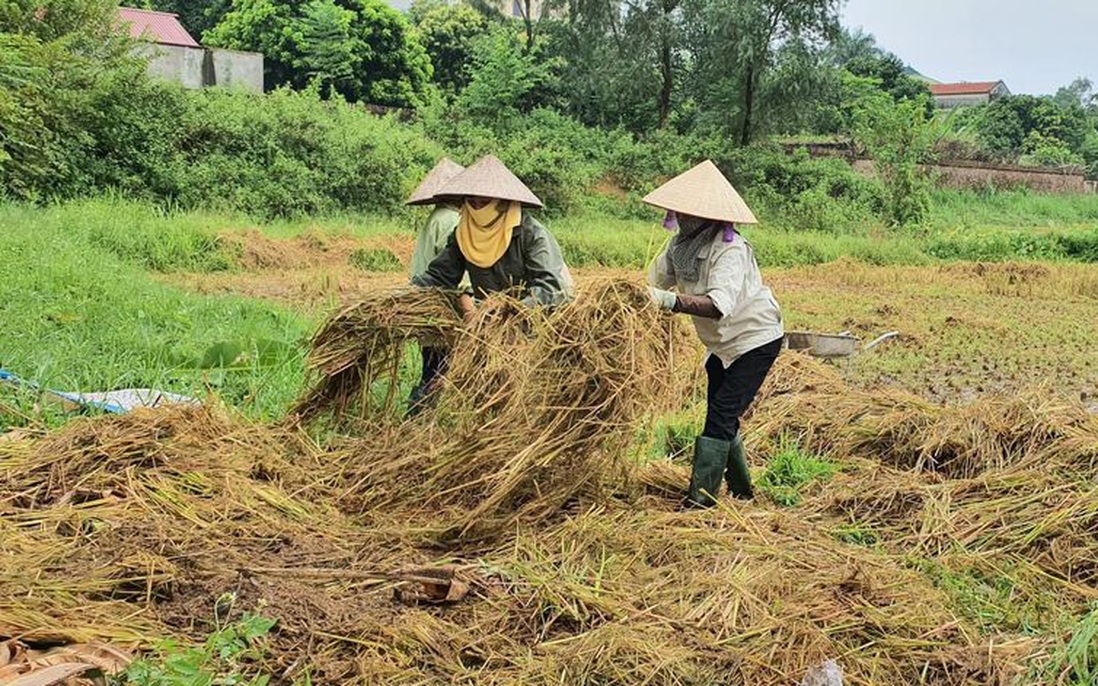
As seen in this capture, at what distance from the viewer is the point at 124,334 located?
240 inches

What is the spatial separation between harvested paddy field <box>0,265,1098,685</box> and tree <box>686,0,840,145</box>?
18.1 m

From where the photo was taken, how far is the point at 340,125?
18.5m

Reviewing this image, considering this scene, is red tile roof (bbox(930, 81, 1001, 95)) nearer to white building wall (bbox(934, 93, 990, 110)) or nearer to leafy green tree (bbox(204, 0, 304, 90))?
white building wall (bbox(934, 93, 990, 110))

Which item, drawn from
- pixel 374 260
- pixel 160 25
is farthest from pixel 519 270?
pixel 160 25

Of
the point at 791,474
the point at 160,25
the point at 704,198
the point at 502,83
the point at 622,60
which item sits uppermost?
the point at 160,25

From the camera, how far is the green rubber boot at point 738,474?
4266 mm

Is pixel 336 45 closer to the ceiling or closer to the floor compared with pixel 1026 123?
closer to the ceiling

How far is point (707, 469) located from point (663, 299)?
0.82 m

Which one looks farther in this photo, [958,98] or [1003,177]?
[958,98]

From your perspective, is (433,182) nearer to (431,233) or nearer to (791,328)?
(431,233)

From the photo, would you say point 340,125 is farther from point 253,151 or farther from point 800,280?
point 800,280

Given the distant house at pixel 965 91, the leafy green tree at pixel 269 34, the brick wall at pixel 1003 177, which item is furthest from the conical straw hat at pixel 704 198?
the distant house at pixel 965 91

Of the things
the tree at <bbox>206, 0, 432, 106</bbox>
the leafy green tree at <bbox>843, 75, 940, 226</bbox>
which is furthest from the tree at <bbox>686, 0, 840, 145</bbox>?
the tree at <bbox>206, 0, 432, 106</bbox>

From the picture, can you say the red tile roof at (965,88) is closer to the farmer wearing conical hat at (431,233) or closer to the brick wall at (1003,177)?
the brick wall at (1003,177)
